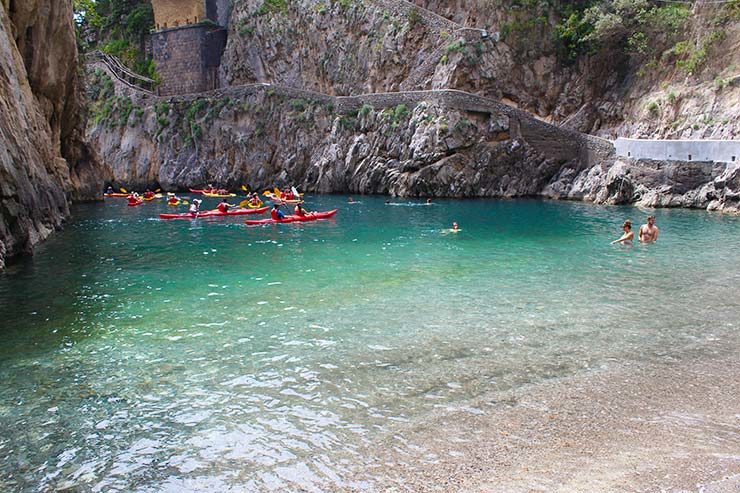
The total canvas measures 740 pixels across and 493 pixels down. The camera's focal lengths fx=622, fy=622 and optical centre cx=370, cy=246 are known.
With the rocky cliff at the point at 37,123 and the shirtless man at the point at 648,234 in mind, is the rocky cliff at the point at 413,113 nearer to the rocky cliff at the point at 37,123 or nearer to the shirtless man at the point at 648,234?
the shirtless man at the point at 648,234

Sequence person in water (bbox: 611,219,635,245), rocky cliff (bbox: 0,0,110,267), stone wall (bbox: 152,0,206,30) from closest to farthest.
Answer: rocky cliff (bbox: 0,0,110,267), person in water (bbox: 611,219,635,245), stone wall (bbox: 152,0,206,30)

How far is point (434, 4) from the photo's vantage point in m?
47.5

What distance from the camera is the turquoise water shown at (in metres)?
6.47

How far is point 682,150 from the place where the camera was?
31.3 metres

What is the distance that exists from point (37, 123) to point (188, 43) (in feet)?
102

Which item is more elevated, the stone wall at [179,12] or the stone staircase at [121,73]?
the stone wall at [179,12]

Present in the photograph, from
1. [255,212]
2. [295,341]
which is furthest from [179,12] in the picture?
[295,341]

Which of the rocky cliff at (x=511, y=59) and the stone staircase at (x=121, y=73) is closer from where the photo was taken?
the rocky cliff at (x=511, y=59)

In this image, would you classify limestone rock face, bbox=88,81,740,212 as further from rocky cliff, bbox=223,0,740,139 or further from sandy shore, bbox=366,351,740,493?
sandy shore, bbox=366,351,740,493

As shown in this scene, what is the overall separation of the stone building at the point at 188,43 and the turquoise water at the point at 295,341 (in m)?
35.7

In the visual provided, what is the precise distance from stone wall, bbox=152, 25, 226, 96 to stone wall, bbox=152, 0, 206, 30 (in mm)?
961

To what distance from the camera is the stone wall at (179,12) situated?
52.2m

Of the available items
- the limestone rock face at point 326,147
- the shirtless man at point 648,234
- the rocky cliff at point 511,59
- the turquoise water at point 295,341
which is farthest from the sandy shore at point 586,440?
the limestone rock face at point 326,147

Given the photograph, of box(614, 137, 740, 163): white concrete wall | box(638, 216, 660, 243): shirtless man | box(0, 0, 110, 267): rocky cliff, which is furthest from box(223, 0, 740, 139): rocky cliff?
box(0, 0, 110, 267): rocky cliff
